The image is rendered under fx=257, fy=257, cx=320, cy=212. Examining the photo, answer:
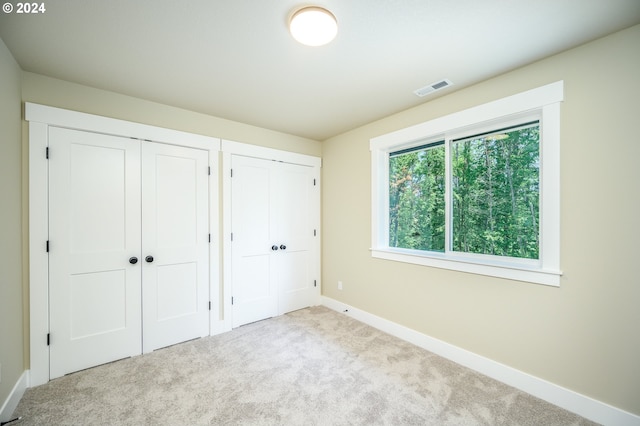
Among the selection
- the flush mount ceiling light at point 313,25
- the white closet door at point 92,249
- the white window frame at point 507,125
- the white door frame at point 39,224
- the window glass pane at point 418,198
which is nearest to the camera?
the flush mount ceiling light at point 313,25

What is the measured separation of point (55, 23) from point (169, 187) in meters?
1.47

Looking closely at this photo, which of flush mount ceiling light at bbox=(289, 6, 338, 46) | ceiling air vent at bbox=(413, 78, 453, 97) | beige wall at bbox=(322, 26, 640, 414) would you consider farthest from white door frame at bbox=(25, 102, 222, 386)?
beige wall at bbox=(322, 26, 640, 414)

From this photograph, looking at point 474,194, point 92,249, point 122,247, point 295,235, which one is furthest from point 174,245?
point 474,194

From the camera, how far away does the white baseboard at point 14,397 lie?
1685 mm

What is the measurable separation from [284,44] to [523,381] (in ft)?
10.1

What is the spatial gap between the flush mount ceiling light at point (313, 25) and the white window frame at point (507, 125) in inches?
59.2

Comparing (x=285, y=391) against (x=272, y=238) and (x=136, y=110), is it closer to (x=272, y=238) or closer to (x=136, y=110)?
(x=272, y=238)

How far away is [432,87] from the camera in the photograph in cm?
235

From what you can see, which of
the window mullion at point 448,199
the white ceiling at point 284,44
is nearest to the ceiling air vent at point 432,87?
the white ceiling at point 284,44

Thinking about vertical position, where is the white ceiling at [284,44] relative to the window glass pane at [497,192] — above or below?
above

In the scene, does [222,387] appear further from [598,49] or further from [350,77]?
[598,49]

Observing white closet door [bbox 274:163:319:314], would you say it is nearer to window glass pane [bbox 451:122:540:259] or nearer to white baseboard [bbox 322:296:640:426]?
white baseboard [bbox 322:296:640:426]

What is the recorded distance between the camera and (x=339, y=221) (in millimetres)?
3734

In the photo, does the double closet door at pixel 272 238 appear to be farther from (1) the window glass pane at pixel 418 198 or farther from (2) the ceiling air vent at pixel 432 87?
(2) the ceiling air vent at pixel 432 87
